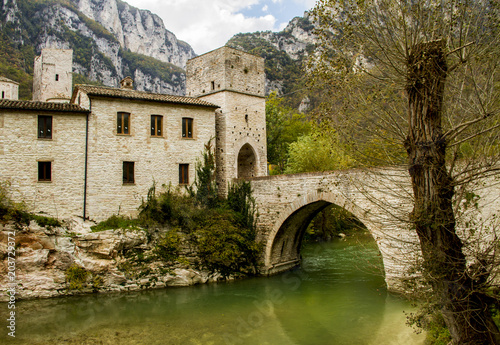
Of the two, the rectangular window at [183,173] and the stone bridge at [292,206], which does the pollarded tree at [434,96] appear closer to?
the stone bridge at [292,206]

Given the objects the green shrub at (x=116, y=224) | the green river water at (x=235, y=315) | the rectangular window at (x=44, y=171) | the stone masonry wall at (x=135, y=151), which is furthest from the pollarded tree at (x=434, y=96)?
the rectangular window at (x=44, y=171)

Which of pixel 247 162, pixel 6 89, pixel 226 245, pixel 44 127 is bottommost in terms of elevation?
pixel 226 245

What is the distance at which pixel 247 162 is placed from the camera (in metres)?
23.7

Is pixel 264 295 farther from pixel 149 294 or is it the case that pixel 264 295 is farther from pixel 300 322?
pixel 149 294

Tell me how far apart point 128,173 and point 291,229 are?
342 inches

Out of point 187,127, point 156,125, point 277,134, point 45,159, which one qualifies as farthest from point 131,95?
point 277,134

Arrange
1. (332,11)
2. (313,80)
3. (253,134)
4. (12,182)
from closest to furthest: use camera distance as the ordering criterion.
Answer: (332,11) < (313,80) < (12,182) < (253,134)

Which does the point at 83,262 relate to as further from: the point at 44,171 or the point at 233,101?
the point at 233,101

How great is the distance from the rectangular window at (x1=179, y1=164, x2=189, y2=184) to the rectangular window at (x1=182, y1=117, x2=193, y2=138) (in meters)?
1.62

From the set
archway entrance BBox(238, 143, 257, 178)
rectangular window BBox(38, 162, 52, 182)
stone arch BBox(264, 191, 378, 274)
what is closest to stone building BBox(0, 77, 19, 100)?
rectangular window BBox(38, 162, 52, 182)

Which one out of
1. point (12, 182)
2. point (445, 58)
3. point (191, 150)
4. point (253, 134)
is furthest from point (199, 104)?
point (445, 58)

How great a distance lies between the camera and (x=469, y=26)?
6.06m

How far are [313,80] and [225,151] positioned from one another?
14.0 metres

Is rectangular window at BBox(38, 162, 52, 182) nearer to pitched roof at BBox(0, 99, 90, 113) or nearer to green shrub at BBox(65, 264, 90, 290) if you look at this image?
pitched roof at BBox(0, 99, 90, 113)
